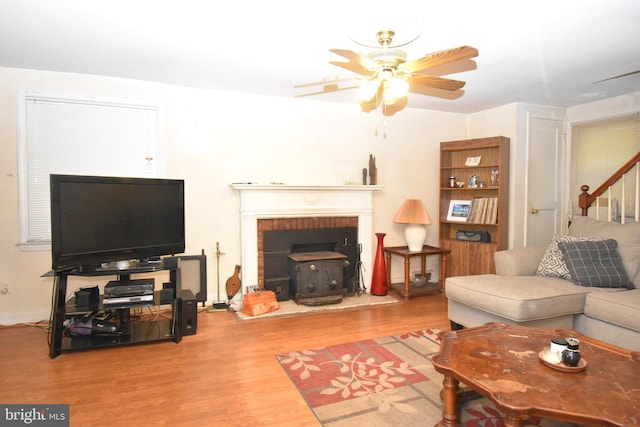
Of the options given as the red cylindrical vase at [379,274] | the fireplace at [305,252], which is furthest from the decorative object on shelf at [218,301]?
the red cylindrical vase at [379,274]

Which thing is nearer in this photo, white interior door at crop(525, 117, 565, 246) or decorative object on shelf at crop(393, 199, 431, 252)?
decorative object on shelf at crop(393, 199, 431, 252)

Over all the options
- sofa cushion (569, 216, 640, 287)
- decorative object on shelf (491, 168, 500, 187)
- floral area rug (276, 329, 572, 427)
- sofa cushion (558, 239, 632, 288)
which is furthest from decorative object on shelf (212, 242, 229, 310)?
sofa cushion (569, 216, 640, 287)

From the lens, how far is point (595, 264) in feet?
9.96

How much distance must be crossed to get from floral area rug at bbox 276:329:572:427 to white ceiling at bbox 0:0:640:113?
2214 millimetres

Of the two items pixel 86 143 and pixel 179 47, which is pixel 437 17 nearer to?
pixel 179 47

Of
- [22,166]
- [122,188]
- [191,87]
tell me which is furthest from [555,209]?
[22,166]

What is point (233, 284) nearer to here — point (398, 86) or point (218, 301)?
point (218, 301)

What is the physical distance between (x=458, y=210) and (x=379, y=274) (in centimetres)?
137

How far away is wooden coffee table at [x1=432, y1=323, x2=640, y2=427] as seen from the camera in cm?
147

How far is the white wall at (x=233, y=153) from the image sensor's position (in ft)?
11.1

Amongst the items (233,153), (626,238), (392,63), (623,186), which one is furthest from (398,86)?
(623,186)

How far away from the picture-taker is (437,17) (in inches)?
92.0

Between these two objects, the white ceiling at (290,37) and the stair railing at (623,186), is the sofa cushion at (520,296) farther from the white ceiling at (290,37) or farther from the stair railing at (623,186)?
the white ceiling at (290,37)

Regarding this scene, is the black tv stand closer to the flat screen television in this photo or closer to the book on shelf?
the flat screen television
